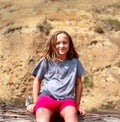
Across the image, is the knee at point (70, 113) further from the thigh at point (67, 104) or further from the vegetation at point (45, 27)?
the vegetation at point (45, 27)

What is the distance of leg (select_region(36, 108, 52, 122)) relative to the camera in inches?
161

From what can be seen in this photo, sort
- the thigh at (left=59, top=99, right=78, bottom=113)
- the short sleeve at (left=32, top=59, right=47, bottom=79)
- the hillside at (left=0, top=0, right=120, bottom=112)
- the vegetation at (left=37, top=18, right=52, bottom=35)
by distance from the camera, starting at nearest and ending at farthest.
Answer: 1. the thigh at (left=59, top=99, right=78, bottom=113)
2. the short sleeve at (left=32, top=59, right=47, bottom=79)
3. the hillside at (left=0, top=0, right=120, bottom=112)
4. the vegetation at (left=37, top=18, right=52, bottom=35)

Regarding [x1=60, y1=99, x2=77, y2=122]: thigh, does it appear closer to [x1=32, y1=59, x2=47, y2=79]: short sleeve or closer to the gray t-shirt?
the gray t-shirt

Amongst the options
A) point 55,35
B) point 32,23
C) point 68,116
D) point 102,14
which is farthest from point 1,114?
point 102,14

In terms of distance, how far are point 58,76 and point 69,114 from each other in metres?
0.48

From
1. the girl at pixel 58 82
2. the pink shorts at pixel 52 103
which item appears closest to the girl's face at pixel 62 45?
the girl at pixel 58 82

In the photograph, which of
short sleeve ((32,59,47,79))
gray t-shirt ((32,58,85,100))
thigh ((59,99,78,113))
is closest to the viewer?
thigh ((59,99,78,113))

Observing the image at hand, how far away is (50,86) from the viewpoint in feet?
14.2

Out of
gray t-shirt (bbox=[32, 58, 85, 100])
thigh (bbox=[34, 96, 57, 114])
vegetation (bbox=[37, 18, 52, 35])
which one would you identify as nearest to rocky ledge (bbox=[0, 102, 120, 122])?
thigh (bbox=[34, 96, 57, 114])

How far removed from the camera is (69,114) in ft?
13.5

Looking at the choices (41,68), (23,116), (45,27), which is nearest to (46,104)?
(23,116)

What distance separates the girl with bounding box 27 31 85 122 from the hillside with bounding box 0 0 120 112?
8.48 meters

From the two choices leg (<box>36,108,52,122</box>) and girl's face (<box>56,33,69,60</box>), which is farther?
girl's face (<box>56,33,69,60</box>)

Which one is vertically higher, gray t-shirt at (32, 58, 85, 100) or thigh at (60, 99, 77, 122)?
gray t-shirt at (32, 58, 85, 100)
